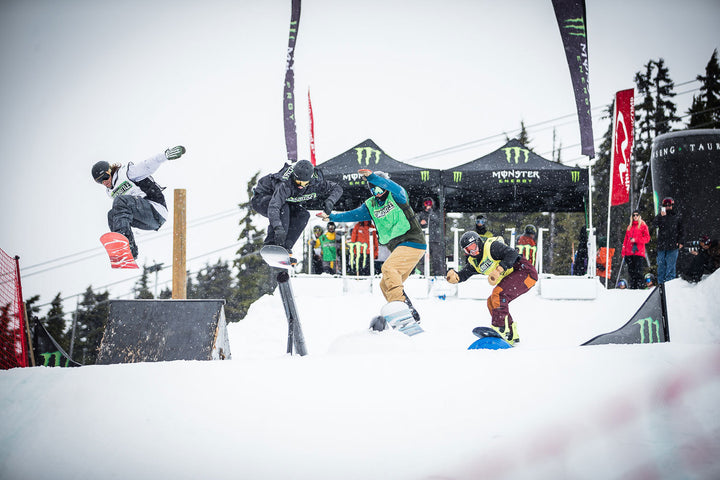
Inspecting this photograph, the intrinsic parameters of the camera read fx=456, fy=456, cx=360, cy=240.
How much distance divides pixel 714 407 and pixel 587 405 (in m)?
0.45

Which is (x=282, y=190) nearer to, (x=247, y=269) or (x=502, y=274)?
(x=502, y=274)

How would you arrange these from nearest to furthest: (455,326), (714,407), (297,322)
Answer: (714,407) → (297,322) → (455,326)

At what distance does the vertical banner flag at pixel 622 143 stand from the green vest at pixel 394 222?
5.64m

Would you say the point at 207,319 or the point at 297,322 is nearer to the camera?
the point at 207,319

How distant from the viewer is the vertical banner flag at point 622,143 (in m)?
8.45

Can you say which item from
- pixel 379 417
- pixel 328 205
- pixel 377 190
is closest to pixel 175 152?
pixel 328 205

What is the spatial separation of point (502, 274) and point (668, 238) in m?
4.14

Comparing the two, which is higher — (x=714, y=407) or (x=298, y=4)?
(x=298, y=4)

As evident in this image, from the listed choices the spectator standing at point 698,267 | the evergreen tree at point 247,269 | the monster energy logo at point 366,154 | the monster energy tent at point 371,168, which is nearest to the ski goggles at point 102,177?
the monster energy tent at point 371,168

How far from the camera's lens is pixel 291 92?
10.2m

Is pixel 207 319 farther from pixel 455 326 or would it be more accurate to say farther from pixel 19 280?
pixel 455 326

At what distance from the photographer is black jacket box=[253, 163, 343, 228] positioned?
4363mm

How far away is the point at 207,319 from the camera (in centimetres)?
402

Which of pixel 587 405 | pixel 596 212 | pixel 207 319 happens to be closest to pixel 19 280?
pixel 207 319
